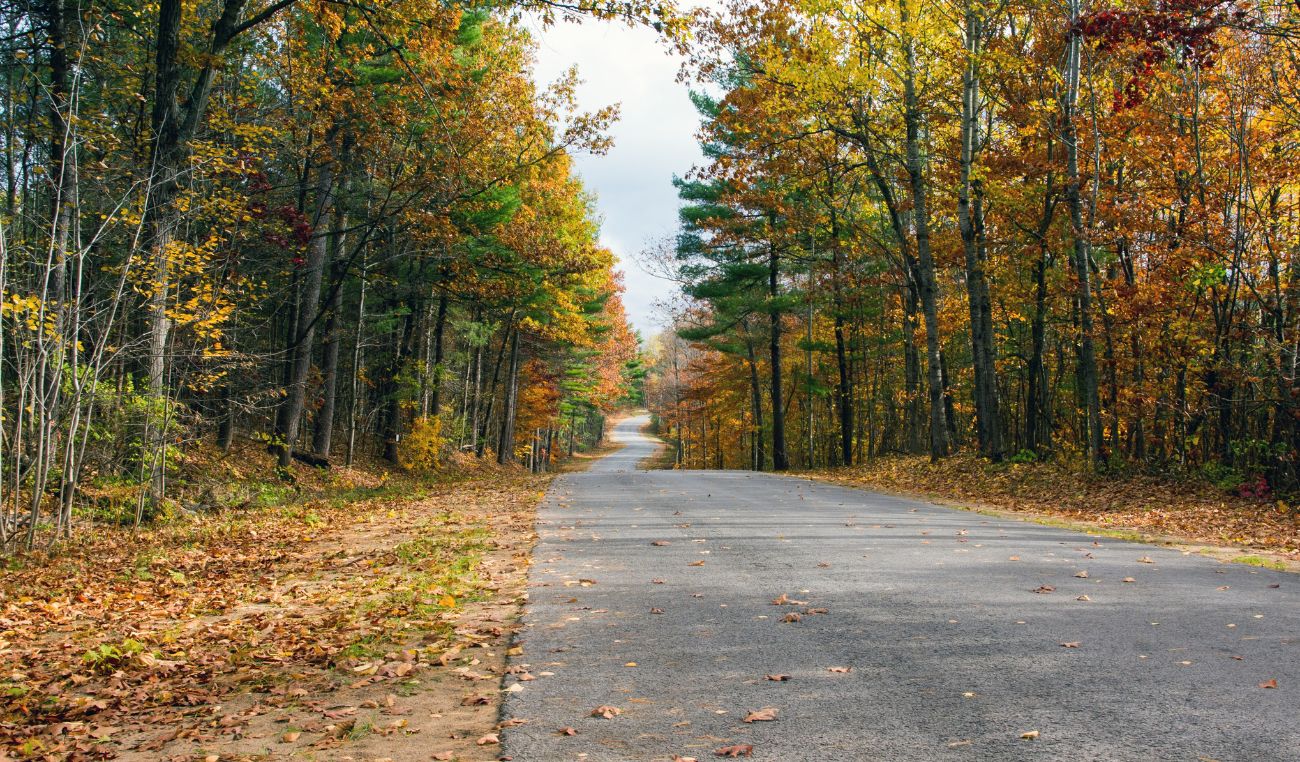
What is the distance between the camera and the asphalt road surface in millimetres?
3457

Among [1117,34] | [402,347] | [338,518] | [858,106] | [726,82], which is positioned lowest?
[338,518]

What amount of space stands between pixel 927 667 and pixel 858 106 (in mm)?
17729

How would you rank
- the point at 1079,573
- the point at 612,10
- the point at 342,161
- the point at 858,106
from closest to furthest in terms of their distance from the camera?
the point at 1079,573 < the point at 612,10 < the point at 342,161 < the point at 858,106

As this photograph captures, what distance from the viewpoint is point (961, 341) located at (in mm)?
31250

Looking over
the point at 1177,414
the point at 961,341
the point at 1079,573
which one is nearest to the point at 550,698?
the point at 1079,573

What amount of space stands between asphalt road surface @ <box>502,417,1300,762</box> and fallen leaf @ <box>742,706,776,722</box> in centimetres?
6

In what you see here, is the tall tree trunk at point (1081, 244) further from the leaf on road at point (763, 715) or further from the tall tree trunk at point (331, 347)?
the tall tree trunk at point (331, 347)

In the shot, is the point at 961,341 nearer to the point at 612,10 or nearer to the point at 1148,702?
the point at 612,10

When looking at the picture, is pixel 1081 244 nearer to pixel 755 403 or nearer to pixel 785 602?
pixel 785 602

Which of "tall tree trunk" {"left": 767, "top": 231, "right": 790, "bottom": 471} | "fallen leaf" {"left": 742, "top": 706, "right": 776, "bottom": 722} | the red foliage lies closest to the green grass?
the red foliage

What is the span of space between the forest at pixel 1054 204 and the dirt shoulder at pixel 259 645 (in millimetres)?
9515

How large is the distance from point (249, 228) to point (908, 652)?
50.0 feet

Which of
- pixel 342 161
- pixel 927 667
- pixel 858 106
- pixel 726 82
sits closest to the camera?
pixel 927 667

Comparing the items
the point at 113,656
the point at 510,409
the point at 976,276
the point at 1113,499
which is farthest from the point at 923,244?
the point at 113,656
